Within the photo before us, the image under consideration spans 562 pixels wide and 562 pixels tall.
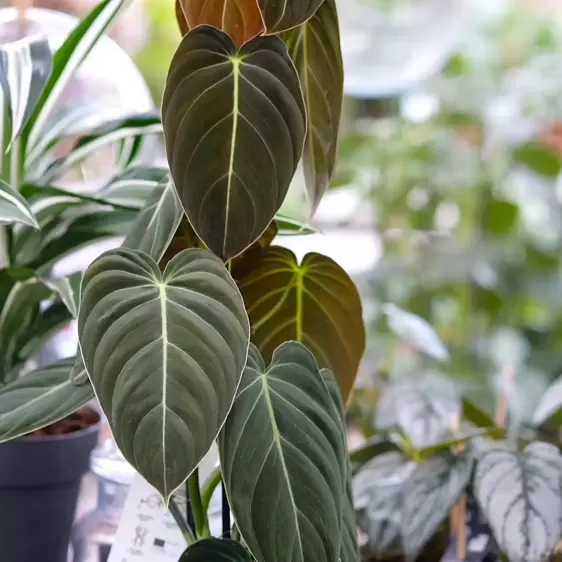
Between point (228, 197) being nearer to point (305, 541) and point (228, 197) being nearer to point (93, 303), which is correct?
point (93, 303)

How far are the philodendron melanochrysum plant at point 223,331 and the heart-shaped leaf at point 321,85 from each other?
0.03 metres

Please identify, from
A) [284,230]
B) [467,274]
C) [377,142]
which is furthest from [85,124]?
[467,274]

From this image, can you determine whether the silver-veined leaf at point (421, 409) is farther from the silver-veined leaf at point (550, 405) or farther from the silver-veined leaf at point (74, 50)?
the silver-veined leaf at point (74, 50)

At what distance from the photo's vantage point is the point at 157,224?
0.56 meters

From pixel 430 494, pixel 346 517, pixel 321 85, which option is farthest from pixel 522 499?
pixel 321 85

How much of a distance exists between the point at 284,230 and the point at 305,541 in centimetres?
35

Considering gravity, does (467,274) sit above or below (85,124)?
below

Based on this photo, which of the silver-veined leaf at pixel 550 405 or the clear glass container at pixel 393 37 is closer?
the silver-veined leaf at pixel 550 405

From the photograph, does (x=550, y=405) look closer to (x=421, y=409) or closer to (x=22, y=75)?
(x=421, y=409)

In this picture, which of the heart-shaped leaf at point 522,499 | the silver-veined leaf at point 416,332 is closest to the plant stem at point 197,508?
the heart-shaped leaf at point 522,499

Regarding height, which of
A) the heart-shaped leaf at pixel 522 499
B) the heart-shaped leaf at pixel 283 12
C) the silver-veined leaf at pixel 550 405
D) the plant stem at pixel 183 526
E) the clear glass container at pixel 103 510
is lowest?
the clear glass container at pixel 103 510

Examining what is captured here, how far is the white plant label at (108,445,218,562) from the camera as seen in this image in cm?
67

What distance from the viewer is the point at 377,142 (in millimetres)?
1214

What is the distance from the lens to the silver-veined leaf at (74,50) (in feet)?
2.35
